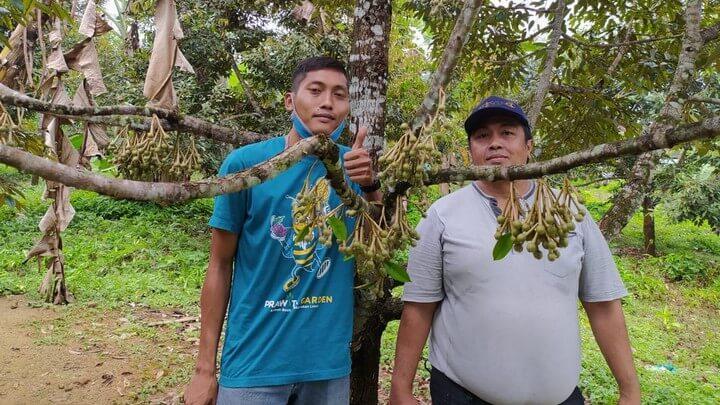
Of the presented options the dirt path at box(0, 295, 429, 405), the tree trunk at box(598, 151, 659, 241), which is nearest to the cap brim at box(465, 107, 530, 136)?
the tree trunk at box(598, 151, 659, 241)

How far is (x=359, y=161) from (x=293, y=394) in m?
0.82

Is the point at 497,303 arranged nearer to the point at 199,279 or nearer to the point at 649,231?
the point at 199,279

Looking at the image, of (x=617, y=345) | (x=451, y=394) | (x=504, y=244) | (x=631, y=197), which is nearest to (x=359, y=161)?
(x=504, y=244)

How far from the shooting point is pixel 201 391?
1.69 metres

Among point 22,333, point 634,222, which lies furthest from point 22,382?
point 634,222

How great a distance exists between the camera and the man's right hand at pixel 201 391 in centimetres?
169

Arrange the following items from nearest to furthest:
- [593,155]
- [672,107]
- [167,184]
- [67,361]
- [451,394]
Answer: [167,184] → [593,155] → [451,394] → [672,107] → [67,361]

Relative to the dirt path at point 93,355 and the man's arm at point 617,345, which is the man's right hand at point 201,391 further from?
the dirt path at point 93,355

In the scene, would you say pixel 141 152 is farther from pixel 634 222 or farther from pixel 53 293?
pixel 634 222

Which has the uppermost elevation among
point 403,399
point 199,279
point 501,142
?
point 501,142

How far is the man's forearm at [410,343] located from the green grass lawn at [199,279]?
254 centimetres

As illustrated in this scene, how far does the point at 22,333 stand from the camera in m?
4.80

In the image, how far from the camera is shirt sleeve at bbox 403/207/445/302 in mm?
1771

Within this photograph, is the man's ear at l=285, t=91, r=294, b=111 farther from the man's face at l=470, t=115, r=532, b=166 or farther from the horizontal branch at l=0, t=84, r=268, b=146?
the man's face at l=470, t=115, r=532, b=166
